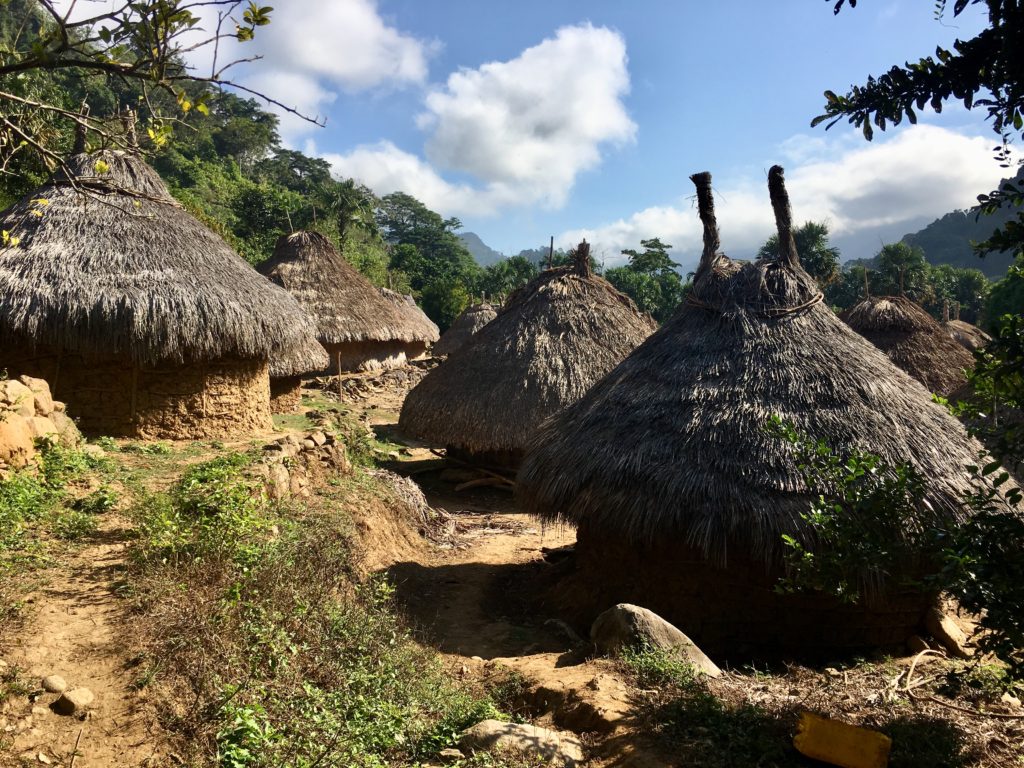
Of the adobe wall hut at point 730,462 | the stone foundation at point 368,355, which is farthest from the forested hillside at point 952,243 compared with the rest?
the adobe wall hut at point 730,462

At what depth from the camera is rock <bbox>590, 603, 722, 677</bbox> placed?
491cm

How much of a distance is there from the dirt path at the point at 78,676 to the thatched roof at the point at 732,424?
12.2ft

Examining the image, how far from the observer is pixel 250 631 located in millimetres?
4055

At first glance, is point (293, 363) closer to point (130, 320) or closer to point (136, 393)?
point (136, 393)

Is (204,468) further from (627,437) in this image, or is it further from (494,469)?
(494,469)

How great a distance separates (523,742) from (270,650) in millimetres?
1545

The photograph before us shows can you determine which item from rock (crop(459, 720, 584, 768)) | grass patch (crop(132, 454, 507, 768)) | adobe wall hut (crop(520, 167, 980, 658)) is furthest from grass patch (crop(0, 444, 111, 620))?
adobe wall hut (crop(520, 167, 980, 658))

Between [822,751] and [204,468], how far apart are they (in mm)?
5050

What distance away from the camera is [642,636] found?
492 centimetres

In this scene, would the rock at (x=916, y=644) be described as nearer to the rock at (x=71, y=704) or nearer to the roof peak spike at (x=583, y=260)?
the rock at (x=71, y=704)

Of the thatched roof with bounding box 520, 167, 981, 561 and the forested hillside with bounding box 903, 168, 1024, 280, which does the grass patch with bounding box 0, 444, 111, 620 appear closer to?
the thatched roof with bounding box 520, 167, 981, 561

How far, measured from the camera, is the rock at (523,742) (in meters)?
3.61

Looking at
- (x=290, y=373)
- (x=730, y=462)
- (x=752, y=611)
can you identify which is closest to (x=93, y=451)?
(x=290, y=373)

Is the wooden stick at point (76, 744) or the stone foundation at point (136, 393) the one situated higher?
the stone foundation at point (136, 393)
